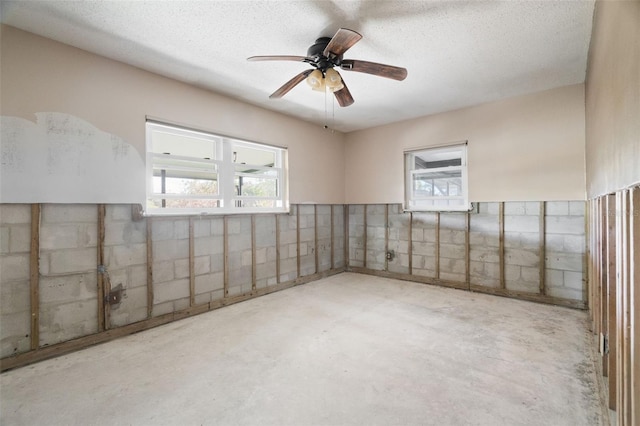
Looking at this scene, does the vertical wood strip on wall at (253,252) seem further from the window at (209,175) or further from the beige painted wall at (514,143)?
the beige painted wall at (514,143)

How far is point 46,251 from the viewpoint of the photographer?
8.27ft

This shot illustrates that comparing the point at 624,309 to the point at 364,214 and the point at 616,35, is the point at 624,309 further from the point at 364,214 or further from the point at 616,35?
the point at 364,214

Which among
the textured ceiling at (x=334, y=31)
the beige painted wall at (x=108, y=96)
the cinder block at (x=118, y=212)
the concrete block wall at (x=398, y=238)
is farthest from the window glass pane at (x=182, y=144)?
the concrete block wall at (x=398, y=238)

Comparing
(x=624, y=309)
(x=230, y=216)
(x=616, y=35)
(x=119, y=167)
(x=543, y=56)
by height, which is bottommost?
(x=624, y=309)

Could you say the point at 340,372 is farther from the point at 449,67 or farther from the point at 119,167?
the point at 449,67

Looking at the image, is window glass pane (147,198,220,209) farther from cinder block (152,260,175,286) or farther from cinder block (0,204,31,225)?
cinder block (0,204,31,225)

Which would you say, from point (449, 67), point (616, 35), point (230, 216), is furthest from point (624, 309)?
point (230, 216)

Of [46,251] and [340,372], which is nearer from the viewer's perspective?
[340,372]

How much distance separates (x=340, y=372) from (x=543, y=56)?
11.7ft

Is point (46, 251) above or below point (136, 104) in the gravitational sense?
below

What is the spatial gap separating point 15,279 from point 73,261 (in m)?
0.38

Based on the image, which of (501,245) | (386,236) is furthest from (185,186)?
(501,245)

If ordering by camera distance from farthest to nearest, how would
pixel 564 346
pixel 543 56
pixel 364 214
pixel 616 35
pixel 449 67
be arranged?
pixel 364 214, pixel 449 67, pixel 543 56, pixel 564 346, pixel 616 35

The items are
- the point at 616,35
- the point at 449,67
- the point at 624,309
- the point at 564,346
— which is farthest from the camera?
the point at 449,67
